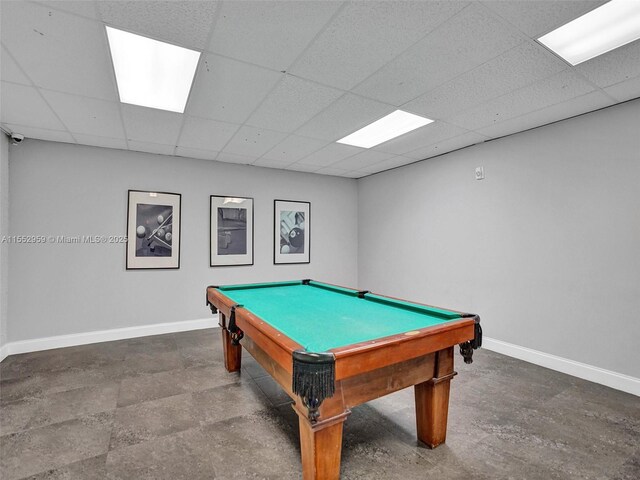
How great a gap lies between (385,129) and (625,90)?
1.99 m

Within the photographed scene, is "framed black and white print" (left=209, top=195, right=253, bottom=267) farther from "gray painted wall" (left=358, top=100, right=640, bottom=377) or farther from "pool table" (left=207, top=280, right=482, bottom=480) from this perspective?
"gray painted wall" (left=358, top=100, right=640, bottom=377)

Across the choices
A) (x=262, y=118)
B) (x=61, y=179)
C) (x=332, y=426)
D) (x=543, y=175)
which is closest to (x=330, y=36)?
(x=262, y=118)

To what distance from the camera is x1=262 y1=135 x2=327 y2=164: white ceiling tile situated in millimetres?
3764

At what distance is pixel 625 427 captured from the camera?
2164mm

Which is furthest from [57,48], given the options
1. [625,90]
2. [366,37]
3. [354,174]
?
[354,174]

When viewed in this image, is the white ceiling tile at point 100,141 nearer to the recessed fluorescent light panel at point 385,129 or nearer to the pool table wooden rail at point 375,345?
the recessed fluorescent light panel at point 385,129

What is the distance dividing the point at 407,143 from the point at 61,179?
4.29m

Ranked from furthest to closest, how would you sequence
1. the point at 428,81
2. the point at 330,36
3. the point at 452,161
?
the point at 452,161 < the point at 428,81 < the point at 330,36

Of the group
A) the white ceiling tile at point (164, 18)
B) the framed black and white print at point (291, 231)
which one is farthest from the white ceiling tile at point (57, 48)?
the framed black and white print at point (291, 231)

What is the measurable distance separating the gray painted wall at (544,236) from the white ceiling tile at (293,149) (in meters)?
1.75

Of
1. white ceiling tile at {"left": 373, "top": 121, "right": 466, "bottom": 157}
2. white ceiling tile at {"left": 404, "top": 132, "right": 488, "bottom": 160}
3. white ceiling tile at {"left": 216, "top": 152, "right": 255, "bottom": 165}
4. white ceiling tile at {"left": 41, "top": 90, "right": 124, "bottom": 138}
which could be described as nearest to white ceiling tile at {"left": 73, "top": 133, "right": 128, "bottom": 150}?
white ceiling tile at {"left": 41, "top": 90, "right": 124, "bottom": 138}

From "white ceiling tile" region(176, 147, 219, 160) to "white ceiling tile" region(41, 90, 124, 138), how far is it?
0.75 meters

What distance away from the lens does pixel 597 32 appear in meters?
1.88

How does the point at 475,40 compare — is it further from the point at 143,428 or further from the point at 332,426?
the point at 143,428
